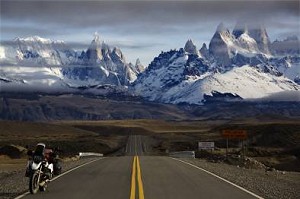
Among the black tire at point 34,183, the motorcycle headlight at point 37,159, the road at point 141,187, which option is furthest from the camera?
the motorcycle headlight at point 37,159

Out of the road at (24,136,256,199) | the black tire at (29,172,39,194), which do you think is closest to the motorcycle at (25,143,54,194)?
the black tire at (29,172,39,194)

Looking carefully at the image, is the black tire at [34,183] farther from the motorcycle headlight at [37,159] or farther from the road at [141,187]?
the motorcycle headlight at [37,159]

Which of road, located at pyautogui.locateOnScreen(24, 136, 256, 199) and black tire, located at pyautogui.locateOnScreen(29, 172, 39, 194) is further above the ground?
black tire, located at pyautogui.locateOnScreen(29, 172, 39, 194)

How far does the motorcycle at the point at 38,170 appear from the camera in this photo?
21547 mm

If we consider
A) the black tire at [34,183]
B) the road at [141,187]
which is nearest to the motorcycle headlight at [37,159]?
the black tire at [34,183]

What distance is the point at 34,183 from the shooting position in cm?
2169

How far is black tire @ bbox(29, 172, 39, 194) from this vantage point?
70.3 ft

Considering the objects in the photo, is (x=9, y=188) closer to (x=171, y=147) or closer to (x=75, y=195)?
(x=75, y=195)

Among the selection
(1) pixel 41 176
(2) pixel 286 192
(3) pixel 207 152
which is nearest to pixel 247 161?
(3) pixel 207 152

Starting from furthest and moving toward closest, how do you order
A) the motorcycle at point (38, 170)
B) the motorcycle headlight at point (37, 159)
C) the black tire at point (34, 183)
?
the motorcycle headlight at point (37, 159)
the motorcycle at point (38, 170)
the black tire at point (34, 183)

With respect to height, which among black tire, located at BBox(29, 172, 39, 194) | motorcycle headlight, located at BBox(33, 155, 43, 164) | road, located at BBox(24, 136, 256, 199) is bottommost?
road, located at BBox(24, 136, 256, 199)

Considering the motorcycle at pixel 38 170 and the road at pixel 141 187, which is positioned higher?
the motorcycle at pixel 38 170

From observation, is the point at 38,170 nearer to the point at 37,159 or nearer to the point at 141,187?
the point at 37,159

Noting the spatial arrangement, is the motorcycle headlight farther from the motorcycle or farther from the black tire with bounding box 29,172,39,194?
the black tire with bounding box 29,172,39,194
